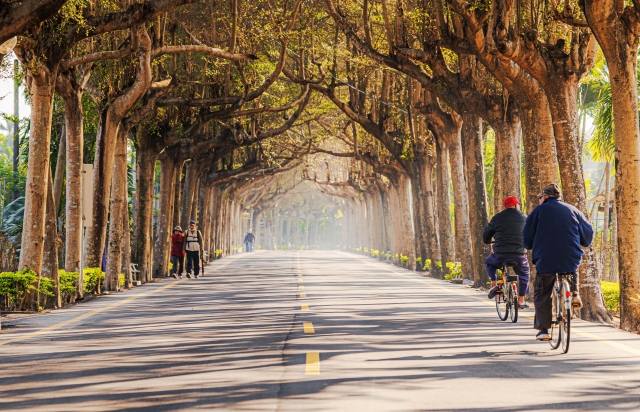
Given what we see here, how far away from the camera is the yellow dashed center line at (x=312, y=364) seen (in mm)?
9289

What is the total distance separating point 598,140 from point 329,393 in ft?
66.9

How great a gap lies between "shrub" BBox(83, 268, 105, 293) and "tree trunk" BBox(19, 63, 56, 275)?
4144 mm

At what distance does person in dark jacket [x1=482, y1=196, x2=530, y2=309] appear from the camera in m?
15.5

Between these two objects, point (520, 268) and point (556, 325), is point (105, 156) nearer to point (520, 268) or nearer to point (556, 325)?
point (520, 268)

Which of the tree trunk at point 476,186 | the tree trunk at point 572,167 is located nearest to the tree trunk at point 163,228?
the tree trunk at point 476,186

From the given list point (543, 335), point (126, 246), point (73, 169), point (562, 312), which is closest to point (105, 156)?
point (73, 169)

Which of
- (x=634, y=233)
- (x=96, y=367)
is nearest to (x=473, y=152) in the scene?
(x=634, y=233)

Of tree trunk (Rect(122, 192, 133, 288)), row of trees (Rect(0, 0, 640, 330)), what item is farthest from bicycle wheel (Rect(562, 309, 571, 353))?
tree trunk (Rect(122, 192, 133, 288))

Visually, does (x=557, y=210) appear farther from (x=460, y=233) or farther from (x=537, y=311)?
(x=460, y=233)

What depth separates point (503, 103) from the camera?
2417cm

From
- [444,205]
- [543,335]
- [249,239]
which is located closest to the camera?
[543,335]

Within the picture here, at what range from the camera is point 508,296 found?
15430 millimetres

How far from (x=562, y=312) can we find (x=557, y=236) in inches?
37.9

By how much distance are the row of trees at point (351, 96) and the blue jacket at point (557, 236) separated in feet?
10.8
